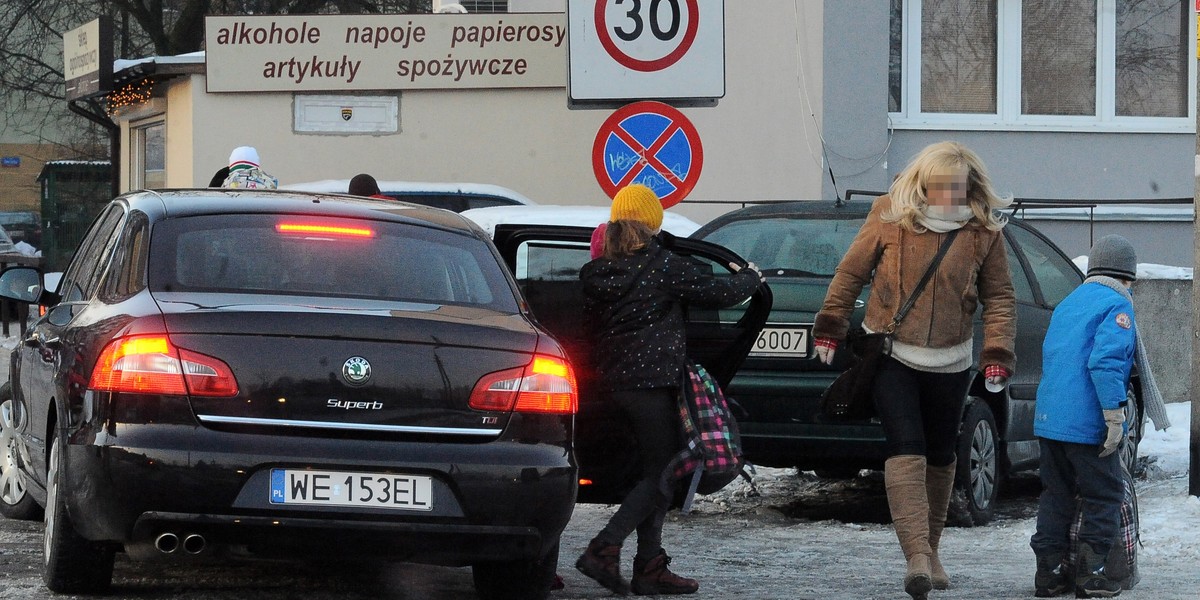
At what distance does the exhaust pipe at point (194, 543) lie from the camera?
16.5 ft

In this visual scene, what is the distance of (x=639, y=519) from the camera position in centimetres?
630

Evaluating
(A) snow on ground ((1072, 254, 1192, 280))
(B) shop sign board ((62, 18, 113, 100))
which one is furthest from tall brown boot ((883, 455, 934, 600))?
(B) shop sign board ((62, 18, 113, 100))

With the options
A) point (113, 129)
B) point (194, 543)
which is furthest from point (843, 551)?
point (113, 129)

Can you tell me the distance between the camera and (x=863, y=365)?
6121 millimetres

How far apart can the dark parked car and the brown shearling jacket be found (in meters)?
1.41

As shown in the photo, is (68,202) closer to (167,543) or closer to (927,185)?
(927,185)

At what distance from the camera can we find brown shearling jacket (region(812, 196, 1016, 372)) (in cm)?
610

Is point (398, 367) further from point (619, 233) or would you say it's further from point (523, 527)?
point (619, 233)

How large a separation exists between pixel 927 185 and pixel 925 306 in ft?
1.42

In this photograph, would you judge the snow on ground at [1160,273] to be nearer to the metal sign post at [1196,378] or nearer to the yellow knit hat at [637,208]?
the metal sign post at [1196,378]

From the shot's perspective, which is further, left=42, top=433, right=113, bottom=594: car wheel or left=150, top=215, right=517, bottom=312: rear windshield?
left=150, top=215, right=517, bottom=312: rear windshield

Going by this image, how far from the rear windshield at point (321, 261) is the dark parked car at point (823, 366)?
2.12 meters

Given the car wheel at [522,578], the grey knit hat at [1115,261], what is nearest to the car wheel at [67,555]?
the car wheel at [522,578]

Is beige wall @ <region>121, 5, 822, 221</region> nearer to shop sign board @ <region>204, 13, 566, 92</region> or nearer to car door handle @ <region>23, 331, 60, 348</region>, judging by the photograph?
shop sign board @ <region>204, 13, 566, 92</region>
